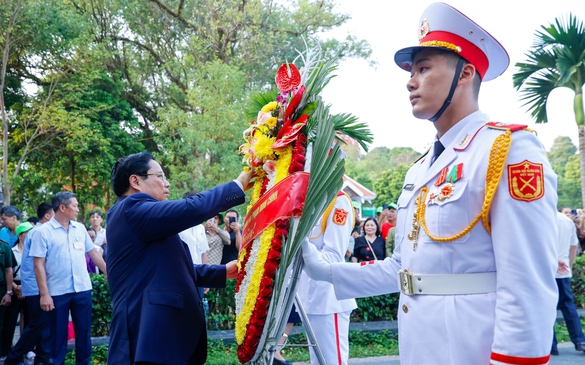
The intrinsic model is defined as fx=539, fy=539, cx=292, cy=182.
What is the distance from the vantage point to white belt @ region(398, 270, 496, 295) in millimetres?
1947

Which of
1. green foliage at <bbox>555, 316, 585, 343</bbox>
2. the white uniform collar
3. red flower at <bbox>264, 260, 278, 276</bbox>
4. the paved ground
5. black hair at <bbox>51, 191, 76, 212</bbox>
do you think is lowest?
the paved ground

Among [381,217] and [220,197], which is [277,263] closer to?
[220,197]

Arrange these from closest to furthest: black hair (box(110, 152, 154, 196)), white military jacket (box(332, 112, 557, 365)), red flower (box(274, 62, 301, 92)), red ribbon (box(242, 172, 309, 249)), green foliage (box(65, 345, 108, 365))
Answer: white military jacket (box(332, 112, 557, 365)) < red ribbon (box(242, 172, 309, 249)) < red flower (box(274, 62, 301, 92)) < black hair (box(110, 152, 154, 196)) < green foliage (box(65, 345, 108, 365))

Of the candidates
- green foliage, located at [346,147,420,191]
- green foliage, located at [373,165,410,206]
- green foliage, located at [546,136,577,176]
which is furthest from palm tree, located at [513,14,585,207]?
green foliage, located at [546,136,577,176]

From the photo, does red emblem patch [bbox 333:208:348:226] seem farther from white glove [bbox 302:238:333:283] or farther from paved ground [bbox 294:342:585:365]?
paved ground [bbox 294:342:585:365]

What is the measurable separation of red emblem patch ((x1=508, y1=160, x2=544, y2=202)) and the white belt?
313mm

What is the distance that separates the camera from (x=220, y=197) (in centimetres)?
304

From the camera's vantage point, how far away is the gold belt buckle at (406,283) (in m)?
2.15

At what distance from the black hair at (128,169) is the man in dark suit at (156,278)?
0.17m

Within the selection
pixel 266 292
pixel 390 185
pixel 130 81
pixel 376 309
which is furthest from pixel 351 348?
pixel 390 185

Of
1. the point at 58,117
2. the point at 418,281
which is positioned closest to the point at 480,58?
the point at 418,281

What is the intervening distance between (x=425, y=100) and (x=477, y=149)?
0.99 feet

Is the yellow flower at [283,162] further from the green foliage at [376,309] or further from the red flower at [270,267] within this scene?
the green foliage at [376,309]

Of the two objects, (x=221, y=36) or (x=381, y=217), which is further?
(x=221, y=36)
